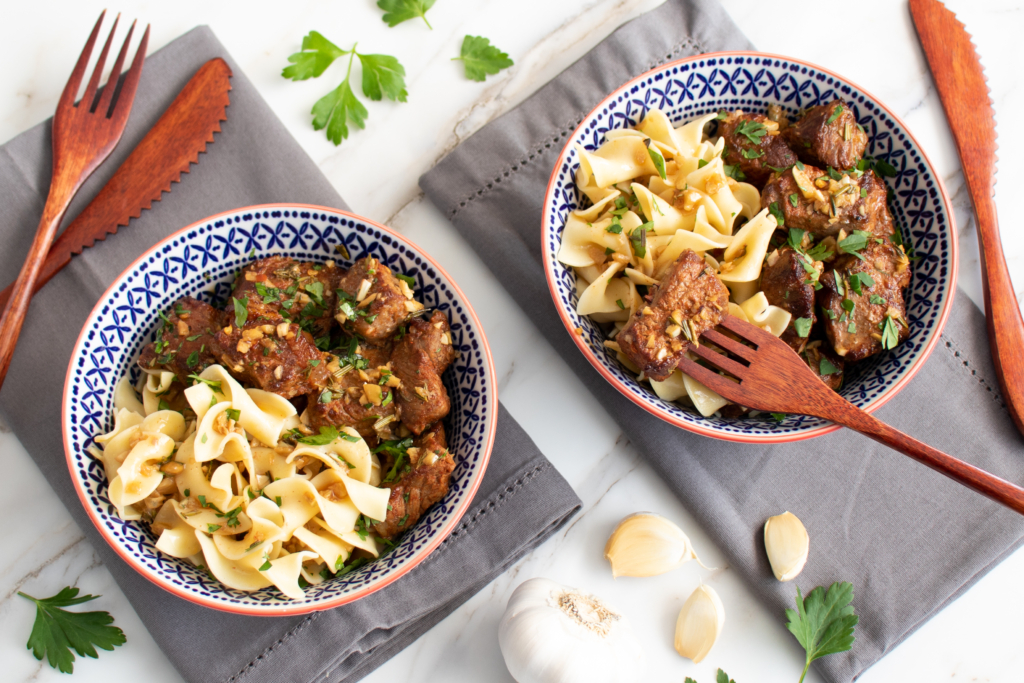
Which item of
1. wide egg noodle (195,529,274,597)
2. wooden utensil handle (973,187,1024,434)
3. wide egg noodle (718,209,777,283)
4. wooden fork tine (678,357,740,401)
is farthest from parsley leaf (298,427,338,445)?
wooden utensil handle (973,187,1024,434)

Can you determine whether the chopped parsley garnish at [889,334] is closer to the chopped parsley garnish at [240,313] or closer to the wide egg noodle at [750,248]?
the wide egg noodle at [750,248]

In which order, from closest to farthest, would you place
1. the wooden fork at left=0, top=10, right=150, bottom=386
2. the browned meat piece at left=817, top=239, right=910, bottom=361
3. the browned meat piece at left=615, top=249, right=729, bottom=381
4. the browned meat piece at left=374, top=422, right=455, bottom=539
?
the browned meat piece at left=374, top=422, right=455, bottom=539 < the browned meat piece at left=615, top=249, right=729, bottom=381 < the browned meat piece at left=817, top=239, right=910, bottom=361 < the wooden fork at left=0, top=10, right=150, bottom=386

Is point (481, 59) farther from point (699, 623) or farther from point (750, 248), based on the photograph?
point (699, 623)

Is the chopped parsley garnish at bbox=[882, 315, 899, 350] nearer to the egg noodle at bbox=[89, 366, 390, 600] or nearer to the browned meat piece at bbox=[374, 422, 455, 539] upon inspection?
the browned meat piece at bbox=[374, 422, 455, 539]

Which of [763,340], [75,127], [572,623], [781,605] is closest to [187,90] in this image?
[75,127]

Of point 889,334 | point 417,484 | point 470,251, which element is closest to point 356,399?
point 417,484
